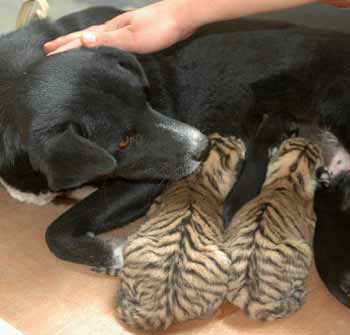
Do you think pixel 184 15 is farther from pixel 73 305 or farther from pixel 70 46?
pixel 73 305

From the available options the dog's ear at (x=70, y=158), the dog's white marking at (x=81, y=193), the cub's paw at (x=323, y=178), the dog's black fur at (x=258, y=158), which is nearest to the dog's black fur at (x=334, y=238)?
the cub's paw at (x=323, y=178)

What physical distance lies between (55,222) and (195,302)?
23.7 inches

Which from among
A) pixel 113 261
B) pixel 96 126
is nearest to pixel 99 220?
pixel 113 261

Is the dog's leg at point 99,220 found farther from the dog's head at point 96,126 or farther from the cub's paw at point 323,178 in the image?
the cub's paw at point 323,178

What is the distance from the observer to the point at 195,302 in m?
1.57

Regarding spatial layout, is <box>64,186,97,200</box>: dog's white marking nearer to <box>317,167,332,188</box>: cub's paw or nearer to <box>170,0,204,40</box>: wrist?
<box>170,0,204,40</box>: wrist

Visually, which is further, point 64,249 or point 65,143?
point 64,249

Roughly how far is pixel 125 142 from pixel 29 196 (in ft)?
1.56

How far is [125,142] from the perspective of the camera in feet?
5.84

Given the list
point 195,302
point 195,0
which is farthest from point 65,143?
point 195,0

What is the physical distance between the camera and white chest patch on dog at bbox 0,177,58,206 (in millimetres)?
2009

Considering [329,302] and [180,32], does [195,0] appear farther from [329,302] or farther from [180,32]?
[329,302]

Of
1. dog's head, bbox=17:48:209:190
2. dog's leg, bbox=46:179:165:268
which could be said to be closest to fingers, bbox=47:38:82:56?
dog's head, bbox=17:48:209:190

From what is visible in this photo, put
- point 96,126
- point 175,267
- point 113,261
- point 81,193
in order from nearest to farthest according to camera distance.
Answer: point 175,267 < point 96,126 < point 113,261 < point 81,193
